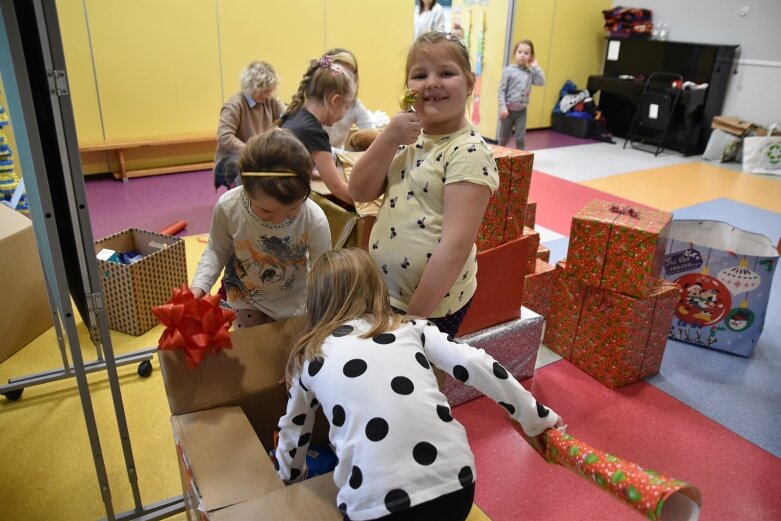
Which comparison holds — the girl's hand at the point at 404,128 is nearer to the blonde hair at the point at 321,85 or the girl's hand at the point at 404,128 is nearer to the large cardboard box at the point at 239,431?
the large cardboard box at the point at 239,431

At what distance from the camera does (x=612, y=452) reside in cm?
222

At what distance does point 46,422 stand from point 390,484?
1770 mm

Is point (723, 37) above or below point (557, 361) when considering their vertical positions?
above

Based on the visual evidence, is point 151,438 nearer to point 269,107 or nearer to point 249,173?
point 249,173

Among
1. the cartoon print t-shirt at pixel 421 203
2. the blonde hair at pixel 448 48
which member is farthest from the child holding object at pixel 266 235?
the blonde hair at pixel 448 48

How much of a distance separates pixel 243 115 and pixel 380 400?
9.92 ft

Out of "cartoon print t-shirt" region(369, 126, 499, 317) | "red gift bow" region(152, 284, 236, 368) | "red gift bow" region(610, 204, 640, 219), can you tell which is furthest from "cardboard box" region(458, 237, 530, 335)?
"red gift bow" region(152, 284, 236, 368)

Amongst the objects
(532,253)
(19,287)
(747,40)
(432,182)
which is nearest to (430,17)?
(747,40)

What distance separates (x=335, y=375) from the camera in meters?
1.25

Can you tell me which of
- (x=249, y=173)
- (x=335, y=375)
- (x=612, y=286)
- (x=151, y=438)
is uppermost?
(x=249, y=173)

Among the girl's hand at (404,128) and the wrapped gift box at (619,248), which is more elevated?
the girl's hand at (404,128)

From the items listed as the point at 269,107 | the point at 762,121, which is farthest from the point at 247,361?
the point at 762,121

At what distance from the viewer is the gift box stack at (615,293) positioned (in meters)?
2.43

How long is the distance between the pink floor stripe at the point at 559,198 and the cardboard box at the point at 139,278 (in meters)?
2.79
